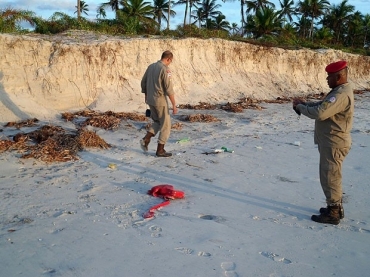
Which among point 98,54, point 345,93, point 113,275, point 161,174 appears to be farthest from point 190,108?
point 113,275

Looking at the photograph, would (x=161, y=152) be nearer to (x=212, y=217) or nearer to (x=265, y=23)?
(x=212, y=217)

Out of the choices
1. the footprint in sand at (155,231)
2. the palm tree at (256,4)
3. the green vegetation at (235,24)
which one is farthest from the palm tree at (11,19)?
the palm tree at (256,4)

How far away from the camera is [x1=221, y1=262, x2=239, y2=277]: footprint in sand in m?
2.93

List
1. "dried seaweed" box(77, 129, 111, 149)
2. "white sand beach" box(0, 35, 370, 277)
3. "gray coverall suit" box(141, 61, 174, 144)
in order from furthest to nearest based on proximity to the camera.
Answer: "dried seaweed" box(77, 129, 111, 149) → "gray coverall suit" box(141, 61, 174, 144) → "white sand beach" box(0, 35, 370, 277)

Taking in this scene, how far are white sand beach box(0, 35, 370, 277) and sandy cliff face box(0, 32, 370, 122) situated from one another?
0.54 meters

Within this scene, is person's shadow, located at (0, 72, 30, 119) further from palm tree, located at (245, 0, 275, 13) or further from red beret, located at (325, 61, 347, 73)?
palm tree, located at (245, 0, 275, 13)

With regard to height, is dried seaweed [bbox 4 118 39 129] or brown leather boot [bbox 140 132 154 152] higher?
brown leather boot [bbox 140 132 154 152]

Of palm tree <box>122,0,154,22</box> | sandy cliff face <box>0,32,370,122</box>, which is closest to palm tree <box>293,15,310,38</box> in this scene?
palm tree <box>122,0,154,22</box>

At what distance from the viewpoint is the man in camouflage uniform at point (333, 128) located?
3.73 m

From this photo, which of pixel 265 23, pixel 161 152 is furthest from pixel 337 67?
pixel 265 23

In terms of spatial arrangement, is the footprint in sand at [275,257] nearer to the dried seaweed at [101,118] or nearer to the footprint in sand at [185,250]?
the footprint in sand at [185,250]

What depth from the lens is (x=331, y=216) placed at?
3.99m

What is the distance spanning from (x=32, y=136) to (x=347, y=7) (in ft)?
158

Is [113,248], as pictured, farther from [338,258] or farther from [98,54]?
[98,54]
